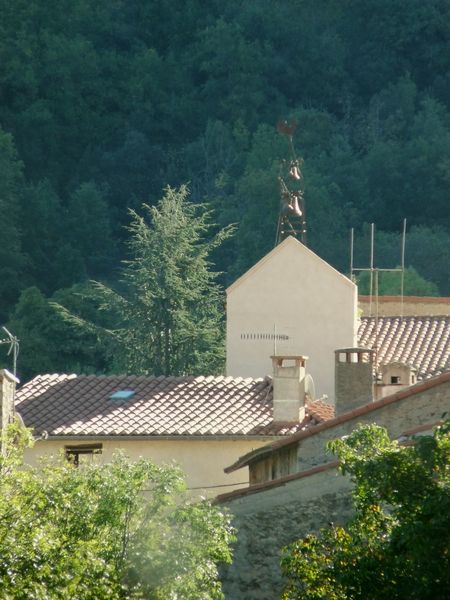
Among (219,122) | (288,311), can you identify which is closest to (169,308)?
(288,311)

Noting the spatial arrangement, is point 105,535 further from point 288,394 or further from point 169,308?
point 169,308

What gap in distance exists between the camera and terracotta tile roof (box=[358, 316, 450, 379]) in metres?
39.6

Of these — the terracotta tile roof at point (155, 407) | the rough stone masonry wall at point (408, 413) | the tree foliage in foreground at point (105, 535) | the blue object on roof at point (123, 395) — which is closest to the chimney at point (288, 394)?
the terracotta tile roof at point (155, 407)

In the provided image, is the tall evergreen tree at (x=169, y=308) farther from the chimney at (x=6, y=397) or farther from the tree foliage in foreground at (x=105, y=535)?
the tree foliage in foreground at (x=105, y=535)

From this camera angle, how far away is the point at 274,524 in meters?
23.9

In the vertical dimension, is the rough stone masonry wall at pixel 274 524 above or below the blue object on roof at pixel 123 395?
below

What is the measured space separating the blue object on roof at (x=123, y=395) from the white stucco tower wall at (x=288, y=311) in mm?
8066

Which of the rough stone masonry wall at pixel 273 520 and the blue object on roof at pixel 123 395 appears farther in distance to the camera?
the blue object on roof at pixel 123 395

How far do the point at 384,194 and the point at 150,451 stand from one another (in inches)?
2288

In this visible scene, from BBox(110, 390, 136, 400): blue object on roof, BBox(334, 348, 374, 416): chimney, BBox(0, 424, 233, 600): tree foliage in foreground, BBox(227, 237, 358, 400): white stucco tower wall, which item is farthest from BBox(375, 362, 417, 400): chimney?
BBox(0, 424, 233, 600): tree foliage in foreground

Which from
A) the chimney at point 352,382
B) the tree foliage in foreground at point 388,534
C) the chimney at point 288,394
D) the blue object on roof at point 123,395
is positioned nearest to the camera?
the tree foliage in foreground at point 388,534

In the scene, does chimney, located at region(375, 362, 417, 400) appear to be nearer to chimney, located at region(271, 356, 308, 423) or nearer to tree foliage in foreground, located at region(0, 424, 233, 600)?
chimney, located at region(271, 356, 308, 423)

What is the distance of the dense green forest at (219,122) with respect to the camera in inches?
3250

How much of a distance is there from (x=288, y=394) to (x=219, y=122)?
64.7 meters
